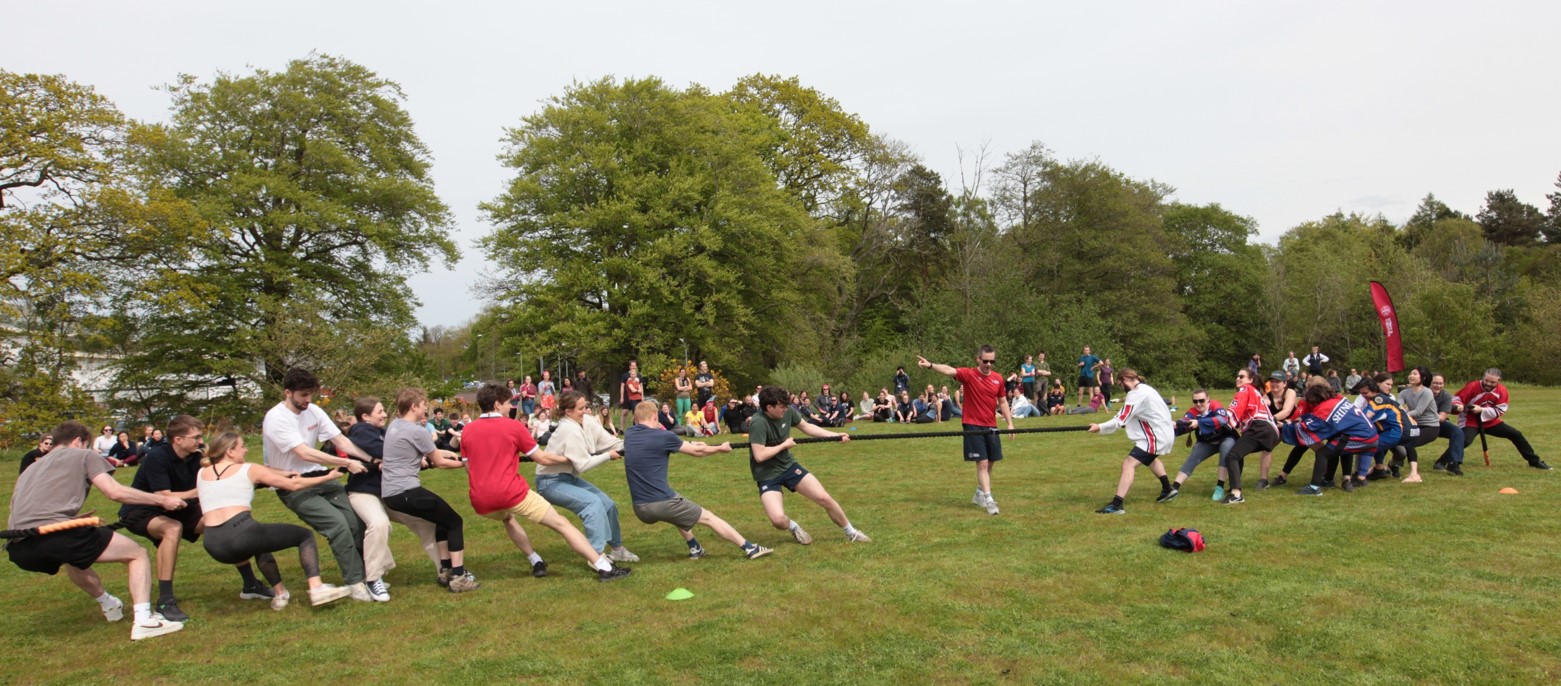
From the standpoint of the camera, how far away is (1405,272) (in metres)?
55.2

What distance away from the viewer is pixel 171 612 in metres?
7.25

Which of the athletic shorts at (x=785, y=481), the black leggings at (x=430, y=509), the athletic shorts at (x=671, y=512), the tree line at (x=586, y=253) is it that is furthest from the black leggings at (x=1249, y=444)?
the tree line at (x=586, y=253)

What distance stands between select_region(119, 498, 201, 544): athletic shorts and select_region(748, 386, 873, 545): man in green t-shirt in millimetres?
5121

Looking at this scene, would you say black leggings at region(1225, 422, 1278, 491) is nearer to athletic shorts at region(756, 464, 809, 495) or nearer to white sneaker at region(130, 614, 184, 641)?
athletic shorts at region(756, 464, 809, 495)

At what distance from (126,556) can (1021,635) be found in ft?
23.3

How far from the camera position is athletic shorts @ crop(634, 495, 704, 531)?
27.7 ft

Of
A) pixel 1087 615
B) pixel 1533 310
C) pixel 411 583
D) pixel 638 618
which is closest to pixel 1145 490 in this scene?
pixel 1087 615

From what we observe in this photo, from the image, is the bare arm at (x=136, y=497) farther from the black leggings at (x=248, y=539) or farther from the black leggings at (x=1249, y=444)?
the black leggings at (x=1249, y=444)

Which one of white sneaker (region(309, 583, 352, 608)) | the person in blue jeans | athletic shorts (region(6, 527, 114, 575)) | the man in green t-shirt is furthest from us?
the man in green t-shirt

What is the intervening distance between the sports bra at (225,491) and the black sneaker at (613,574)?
9.78 feet

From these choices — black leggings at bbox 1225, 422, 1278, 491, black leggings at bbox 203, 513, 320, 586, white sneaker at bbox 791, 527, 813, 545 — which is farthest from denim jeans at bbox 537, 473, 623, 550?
black leggings at bbox 1225, 422, 1278, 491

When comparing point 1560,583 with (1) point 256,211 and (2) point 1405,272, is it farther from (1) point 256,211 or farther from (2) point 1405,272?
(2) point 1405,272

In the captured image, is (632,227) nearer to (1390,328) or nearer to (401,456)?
(1390,328)

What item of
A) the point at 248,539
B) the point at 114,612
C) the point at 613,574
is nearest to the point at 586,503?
the point at 613,574
